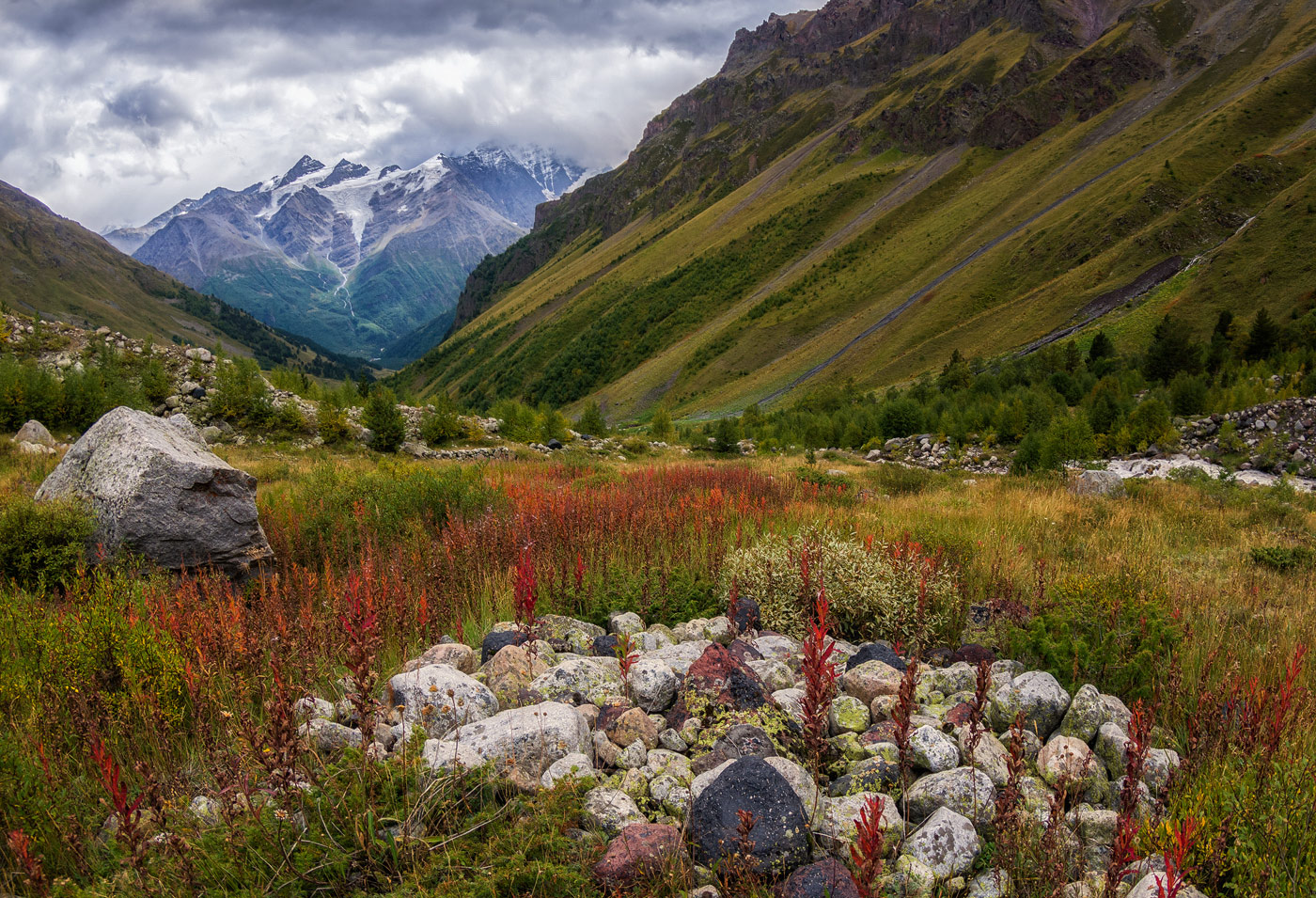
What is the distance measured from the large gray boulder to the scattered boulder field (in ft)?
16.9

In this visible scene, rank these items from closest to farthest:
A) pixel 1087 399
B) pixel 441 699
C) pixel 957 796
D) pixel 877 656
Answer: pixel 957 796 → pixel 441 699 → pixel 877 656 → pixel 1087 399

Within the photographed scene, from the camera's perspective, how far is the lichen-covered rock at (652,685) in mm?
4338

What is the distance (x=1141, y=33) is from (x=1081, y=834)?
160 meters

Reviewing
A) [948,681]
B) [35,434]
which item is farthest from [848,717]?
[35,434]

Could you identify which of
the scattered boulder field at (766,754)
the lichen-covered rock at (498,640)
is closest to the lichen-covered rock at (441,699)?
the scattered boulder field at (766,754)

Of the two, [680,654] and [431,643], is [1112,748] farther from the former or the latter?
[431,643]

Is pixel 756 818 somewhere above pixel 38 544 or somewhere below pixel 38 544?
below

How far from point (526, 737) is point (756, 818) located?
1347mm

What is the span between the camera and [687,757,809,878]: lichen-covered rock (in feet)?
9.11

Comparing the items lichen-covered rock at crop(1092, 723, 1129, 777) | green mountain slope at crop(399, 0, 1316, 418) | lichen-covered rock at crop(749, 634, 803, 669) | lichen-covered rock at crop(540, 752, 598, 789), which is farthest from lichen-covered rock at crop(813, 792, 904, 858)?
green mountain slope at crop(399, 0, 1316, 418)

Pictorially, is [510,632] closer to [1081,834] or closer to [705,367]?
[1081,834]

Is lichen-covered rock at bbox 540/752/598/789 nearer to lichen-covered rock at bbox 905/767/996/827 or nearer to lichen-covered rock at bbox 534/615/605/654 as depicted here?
lichen-covered rock at bbox 905/767/996/827

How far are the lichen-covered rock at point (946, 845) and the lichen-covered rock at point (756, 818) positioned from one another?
20.9 inches

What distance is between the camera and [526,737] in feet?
11.1
